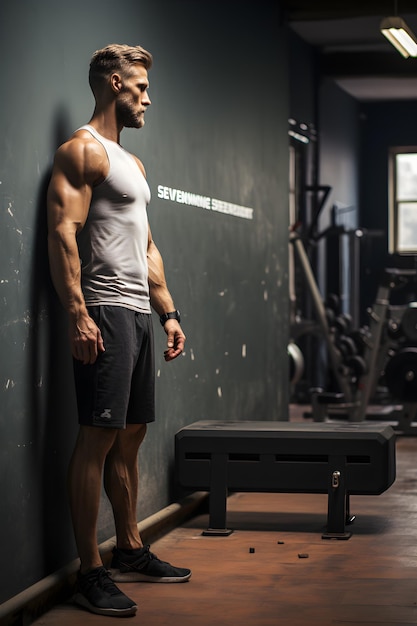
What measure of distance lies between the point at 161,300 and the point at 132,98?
27.6 inches

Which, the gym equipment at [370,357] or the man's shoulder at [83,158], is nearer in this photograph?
the man's shoulder at [83,158]

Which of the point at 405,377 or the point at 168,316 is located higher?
the point at 168,316

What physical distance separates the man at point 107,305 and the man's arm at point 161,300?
0.17m

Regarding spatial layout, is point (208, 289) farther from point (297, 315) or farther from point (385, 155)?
point (385, 155)

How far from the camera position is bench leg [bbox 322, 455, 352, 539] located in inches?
179

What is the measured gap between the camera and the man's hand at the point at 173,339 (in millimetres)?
3809

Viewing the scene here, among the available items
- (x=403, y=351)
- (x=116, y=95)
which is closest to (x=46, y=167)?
(x=116, y=95)

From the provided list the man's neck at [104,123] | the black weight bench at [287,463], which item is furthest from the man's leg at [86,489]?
the black weight bench at [287,463]

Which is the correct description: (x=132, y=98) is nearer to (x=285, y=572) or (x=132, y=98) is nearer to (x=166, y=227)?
(x=166, y=227)

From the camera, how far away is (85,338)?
129 inches

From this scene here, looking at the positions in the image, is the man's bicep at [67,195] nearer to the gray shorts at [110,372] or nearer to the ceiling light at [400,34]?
the gray shorts at [110,372]

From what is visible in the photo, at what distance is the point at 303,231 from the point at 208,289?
5.50 metres

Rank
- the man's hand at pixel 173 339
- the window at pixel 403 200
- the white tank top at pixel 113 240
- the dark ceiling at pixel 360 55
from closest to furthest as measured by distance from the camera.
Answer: the white tank top at pixel 113 240, the man's hand at pixel 173 339, the dark ceiling at pixel 360 55, the window at pixel 403 200

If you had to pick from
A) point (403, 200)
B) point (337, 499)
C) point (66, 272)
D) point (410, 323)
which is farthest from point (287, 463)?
point (403, 200)
